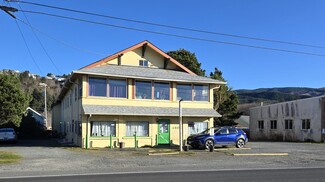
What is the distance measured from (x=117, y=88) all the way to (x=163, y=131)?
4.94 meters

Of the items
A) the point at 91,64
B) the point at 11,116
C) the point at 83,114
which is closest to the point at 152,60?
the point at 91,64

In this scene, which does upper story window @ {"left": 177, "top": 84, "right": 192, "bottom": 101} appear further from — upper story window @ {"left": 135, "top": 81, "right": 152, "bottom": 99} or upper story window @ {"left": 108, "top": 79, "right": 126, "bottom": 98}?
upper story window @ {"left": 108, "top": 79, "right": 126, "bottom": 98}

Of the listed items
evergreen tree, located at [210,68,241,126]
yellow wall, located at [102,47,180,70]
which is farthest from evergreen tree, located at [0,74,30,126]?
evergreen tree, located at [210,68,241,126]

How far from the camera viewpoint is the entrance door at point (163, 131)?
30.3 metres

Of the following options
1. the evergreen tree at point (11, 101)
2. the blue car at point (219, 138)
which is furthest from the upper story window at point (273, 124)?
the evergreen tree at point (11, 101)

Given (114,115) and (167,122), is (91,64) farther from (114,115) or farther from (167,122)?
(167,122)

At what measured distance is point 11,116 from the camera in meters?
29.0

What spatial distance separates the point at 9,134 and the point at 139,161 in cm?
2066

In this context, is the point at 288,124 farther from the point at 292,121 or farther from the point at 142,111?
the point at 142,111

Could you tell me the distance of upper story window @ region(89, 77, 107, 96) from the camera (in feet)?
93.1

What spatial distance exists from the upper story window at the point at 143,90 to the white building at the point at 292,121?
1870cm

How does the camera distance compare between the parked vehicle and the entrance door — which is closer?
the entrance door

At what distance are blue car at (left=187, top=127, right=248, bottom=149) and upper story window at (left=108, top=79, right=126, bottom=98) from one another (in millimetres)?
6148

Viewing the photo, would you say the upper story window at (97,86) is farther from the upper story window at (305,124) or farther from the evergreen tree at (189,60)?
the evergreen tree at (189,60)
